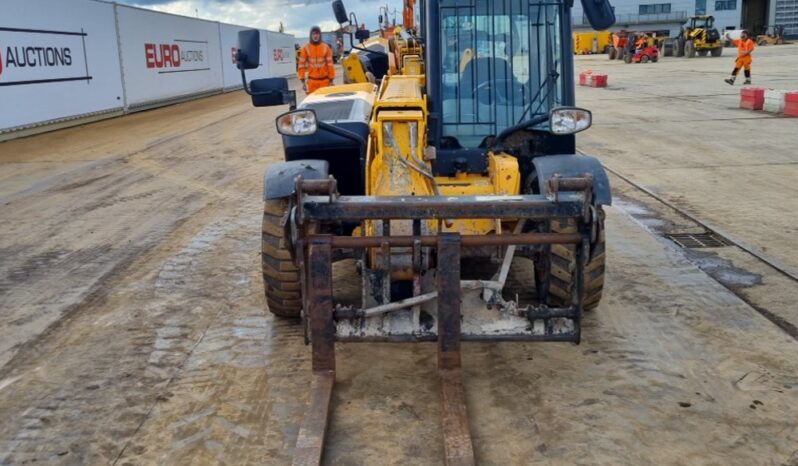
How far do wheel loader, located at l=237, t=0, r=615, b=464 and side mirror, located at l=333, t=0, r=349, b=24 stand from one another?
4.86 metres

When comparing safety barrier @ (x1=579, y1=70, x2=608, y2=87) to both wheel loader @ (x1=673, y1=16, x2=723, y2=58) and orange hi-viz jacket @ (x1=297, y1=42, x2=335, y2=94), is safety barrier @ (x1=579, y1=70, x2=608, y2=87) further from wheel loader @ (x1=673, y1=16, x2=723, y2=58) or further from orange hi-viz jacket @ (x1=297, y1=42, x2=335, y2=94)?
wheel loader @ (x1=673, y1=16, x2=723, y2=58)

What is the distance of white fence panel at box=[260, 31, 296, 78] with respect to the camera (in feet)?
128

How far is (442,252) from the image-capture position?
13.1 ft

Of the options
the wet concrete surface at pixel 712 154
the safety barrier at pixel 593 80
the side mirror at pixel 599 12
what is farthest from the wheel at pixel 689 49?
the side mirror at pixel 599 12

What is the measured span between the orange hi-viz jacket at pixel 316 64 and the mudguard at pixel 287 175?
1006 cm

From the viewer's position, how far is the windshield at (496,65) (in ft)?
17.7

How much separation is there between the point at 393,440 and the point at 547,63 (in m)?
2.94

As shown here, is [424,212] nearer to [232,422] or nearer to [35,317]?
[232,422]

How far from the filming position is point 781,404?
4086 millimetres

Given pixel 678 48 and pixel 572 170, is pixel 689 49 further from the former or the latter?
pixel 572 170

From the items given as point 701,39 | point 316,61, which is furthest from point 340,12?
point 701,39

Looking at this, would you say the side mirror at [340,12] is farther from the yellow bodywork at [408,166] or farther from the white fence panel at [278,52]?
the white fence panel at [278,52]

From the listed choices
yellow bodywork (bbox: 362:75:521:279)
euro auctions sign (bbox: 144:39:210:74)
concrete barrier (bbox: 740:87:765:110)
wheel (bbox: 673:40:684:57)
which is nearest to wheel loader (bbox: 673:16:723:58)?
wheel (bbox: 673:40:684:57)

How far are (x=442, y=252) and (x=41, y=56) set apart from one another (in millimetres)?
15321
